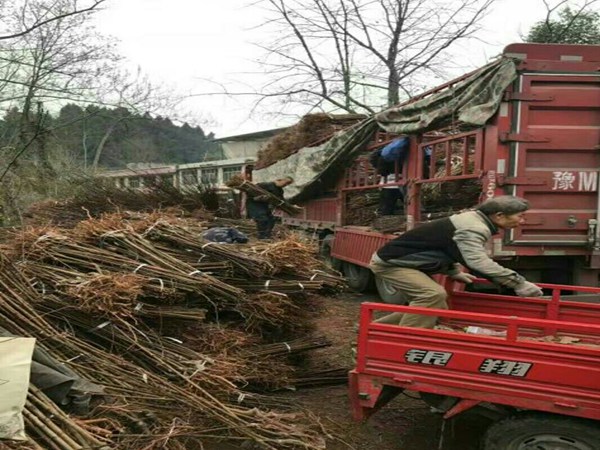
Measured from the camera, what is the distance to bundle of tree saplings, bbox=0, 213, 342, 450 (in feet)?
11.4

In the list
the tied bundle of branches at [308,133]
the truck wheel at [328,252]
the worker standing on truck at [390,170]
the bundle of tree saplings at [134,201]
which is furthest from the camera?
the tied bundle of branches at [308,133]

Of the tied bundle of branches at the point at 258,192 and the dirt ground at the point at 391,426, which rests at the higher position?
the tied bundle of branches at the point at 258,192

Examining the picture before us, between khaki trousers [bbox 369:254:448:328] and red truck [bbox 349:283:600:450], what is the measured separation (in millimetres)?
427

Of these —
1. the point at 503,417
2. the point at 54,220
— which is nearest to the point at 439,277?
the point at 503,417

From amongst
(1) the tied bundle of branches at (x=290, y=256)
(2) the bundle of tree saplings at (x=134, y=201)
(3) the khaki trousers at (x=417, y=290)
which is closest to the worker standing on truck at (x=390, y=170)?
(1) the tied bundle of branches at (x=290, y=256)

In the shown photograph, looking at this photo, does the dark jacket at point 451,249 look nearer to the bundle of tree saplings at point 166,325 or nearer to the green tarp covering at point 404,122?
the bundle of tree saplings at point 166,325

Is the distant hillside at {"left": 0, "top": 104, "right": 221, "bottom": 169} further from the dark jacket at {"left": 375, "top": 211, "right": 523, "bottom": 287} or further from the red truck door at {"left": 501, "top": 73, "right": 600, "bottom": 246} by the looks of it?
the dark jacket at {"left": 375, "top": 211, "right": 523, "bottom": 287}

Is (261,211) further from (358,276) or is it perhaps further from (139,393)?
(139,393)

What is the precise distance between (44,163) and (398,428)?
16340mm

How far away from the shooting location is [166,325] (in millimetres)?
4496

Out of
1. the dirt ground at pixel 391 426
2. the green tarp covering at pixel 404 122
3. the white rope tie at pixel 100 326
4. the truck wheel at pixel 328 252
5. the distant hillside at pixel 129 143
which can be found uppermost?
the distant hillside at pixel 129 143

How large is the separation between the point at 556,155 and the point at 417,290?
2743 mm

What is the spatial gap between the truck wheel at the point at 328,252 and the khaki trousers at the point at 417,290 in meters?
5.89

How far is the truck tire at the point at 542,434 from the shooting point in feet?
9.80
